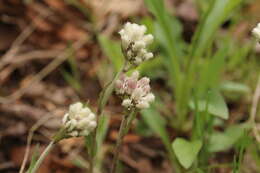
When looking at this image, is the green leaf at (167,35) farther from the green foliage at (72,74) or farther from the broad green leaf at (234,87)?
the green foliage at (72,74)

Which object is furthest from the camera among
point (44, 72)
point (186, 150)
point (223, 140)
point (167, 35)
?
point (44, 72)

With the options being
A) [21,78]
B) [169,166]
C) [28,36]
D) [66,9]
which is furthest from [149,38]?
[66,9]

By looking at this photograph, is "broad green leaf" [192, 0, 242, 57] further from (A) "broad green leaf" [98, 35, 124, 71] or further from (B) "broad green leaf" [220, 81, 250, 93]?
(A) "broad green leaf" [98, 35, 124, 71]

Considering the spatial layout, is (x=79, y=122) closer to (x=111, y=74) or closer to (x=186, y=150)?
(x=186, y=150)

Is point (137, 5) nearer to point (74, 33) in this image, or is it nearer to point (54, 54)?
point (74, 33)

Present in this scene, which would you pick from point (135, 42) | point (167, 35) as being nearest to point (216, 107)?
point (167, 35)

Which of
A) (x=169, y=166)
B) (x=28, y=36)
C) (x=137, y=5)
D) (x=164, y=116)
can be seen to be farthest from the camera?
(x=137, y=5)
